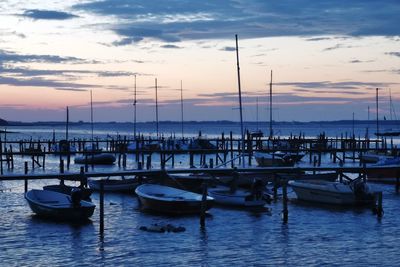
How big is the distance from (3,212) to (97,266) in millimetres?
12706

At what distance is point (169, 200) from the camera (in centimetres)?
3045

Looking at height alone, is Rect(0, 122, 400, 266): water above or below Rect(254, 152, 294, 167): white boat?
below

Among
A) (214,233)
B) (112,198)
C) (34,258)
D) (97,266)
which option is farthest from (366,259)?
(112,198)

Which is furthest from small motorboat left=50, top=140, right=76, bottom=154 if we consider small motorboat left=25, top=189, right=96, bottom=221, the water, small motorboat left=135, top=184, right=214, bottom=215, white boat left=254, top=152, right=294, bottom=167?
the water

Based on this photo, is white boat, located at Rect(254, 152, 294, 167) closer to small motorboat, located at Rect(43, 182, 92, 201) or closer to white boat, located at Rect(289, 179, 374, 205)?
white boat, located at Rect(289, 179, 374, 205)

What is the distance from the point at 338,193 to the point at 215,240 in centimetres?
1107

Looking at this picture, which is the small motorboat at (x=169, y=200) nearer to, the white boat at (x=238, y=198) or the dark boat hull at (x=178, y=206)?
the dark boat hull at (x=178, y=206)

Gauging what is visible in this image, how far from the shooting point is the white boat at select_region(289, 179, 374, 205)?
33.6 metres

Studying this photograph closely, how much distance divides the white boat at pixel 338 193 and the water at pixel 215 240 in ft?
2.41

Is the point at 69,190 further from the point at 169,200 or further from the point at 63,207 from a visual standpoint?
the point at 169,200

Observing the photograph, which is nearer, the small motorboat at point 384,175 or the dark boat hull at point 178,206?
the dark boat hull at point 178,206

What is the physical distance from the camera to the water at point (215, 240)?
21969 millimetres

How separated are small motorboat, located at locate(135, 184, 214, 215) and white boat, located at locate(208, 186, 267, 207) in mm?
2184

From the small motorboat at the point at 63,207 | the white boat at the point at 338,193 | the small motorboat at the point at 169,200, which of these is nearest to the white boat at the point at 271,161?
the white boat at the point at 338,193
